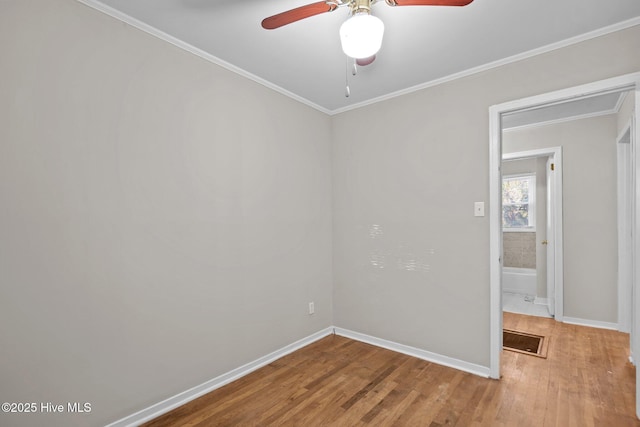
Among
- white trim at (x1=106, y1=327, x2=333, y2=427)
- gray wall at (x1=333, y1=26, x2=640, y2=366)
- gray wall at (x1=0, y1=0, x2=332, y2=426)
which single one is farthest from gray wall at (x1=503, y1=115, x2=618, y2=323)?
gray wall at (x1=0, y1=0, x2=332, y2=426)

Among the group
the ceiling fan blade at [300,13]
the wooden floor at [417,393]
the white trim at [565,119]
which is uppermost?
the white trim at [565,119]

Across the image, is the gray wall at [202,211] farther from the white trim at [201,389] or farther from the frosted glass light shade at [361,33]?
the frosted glass light shade at [361,33]

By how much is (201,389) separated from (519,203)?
617 centimetres

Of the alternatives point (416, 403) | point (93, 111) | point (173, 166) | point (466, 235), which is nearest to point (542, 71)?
point (466, 235)

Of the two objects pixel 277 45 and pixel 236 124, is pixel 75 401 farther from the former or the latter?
pixel 277 45

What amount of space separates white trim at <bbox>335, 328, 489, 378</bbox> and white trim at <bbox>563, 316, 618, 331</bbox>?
2120 mm

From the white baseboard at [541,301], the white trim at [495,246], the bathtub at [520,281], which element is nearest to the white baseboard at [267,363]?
the white trim at [495,246]

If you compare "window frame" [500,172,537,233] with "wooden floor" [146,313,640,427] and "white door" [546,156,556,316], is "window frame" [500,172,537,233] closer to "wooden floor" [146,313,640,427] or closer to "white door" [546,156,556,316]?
"white door" [546,156,556,316]

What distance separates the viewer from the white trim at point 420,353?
2.65 metres

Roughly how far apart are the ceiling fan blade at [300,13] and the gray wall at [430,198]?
5.93 ft

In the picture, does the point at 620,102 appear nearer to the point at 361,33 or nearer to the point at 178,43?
the point at 361,33

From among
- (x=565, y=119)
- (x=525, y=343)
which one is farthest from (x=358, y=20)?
(x=565, y=119)

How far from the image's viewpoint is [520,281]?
220 inches

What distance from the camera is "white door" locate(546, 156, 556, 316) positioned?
13.3ft
